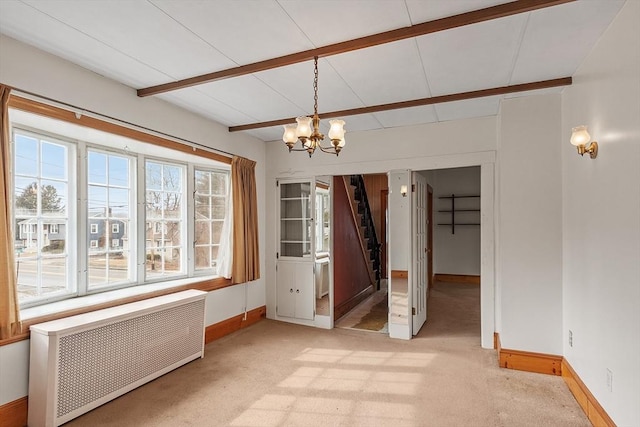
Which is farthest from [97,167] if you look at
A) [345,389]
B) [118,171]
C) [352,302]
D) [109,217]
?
[352,302]

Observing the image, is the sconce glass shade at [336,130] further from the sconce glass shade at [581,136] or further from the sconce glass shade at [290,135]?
the sconce glass shade at [581,136]

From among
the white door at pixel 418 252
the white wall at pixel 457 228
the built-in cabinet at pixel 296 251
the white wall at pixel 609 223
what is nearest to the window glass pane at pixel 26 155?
the built-in cabinet at pixel 296 251

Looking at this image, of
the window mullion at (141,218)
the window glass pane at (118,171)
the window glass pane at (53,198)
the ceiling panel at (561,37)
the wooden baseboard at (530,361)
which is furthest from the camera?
the window mullion at (141,218)

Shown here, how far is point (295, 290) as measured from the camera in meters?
5.01

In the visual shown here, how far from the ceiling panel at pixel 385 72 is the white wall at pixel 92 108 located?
6.25 ft

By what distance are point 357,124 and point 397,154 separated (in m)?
0.64

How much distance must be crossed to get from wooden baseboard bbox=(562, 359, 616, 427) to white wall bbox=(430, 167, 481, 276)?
4.83 metres

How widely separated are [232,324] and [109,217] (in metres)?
1.99

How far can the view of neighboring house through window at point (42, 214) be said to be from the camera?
2.79 meters

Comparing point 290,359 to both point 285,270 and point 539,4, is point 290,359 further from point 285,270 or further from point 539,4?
point 539,4

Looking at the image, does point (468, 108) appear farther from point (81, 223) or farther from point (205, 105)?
point (81, 223)

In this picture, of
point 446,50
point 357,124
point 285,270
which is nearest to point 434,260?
point 285,270

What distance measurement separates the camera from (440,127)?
13.8 feet

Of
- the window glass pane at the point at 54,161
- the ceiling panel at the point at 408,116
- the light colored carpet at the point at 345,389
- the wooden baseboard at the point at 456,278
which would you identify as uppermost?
the ceiling panel at the point at 408,116
